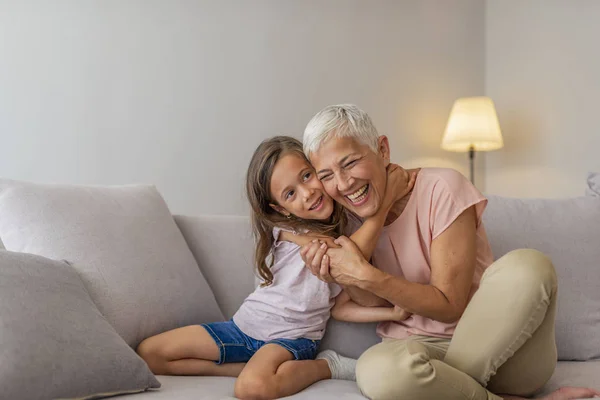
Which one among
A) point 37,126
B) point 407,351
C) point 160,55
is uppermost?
point 160,55

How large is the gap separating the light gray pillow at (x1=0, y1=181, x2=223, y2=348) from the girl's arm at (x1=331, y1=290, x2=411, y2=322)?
0.40m

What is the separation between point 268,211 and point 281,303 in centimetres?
27

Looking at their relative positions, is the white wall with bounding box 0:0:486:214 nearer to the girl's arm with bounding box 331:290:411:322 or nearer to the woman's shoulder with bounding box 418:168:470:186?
the girl's arm with bounding box 331:290:411:322

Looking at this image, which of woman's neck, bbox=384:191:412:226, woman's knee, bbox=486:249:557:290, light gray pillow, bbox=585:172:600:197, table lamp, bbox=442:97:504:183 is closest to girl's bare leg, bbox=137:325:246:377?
woman's neck, bbox=384:191:412:226

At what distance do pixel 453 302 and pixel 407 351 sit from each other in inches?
10.4

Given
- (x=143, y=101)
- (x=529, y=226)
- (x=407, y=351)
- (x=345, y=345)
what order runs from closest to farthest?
(x=407, y=351), (x=345, y=345), (x=529, y=226), (x=143, y=101)

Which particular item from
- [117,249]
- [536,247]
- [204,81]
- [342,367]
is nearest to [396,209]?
[342,367]

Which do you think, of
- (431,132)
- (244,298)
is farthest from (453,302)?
(431,132)

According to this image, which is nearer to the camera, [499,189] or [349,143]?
[349,143]

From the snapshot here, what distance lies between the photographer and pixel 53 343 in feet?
4.65

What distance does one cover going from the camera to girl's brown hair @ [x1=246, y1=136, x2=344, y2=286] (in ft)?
→ 6.12

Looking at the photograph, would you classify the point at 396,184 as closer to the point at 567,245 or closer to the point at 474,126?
the point at 567,245

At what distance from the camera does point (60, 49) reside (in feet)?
9.57

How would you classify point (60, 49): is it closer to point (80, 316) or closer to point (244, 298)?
point (244, 298)
